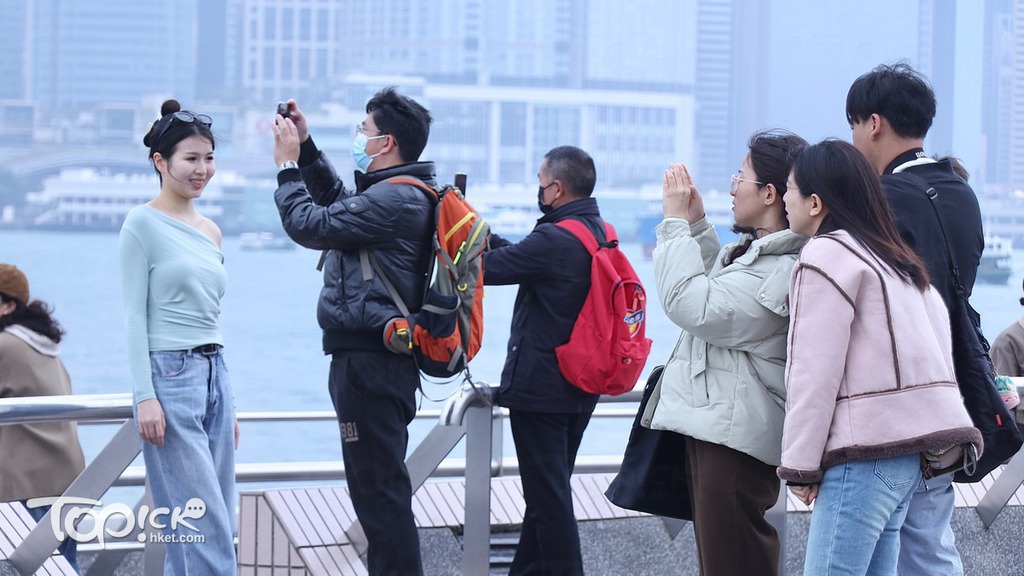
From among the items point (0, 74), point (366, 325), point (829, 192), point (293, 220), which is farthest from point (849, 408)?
point (0, 74)

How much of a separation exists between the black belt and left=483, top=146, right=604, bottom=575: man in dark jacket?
0.81 m

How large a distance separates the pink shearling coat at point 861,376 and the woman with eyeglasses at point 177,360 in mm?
1296

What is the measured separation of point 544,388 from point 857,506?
1306mm

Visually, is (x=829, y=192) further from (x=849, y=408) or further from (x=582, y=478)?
(x=582, y=478)

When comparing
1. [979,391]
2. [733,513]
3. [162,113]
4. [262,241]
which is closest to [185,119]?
[162,113]

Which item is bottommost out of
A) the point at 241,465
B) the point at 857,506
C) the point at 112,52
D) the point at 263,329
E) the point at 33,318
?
the point at 263,329

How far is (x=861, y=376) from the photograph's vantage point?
212 centimetres

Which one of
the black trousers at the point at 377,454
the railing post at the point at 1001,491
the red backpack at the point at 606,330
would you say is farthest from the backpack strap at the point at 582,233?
the railing post at the point at 1001,491

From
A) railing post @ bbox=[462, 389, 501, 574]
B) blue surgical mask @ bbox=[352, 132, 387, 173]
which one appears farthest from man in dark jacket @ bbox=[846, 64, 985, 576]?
blue surgical mask @ bbox=[352, 132, 387, 173]

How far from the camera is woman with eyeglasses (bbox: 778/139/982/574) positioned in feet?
6.93

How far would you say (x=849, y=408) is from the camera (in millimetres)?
2129

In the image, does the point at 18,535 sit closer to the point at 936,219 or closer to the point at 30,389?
the point at 30,389

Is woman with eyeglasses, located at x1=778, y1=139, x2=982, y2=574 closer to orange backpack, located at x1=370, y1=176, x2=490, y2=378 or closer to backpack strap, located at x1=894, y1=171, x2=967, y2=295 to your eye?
backpack strap, located at x1=894, y1=171, x2=967, y2=295

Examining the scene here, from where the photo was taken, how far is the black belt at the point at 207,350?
274cm
